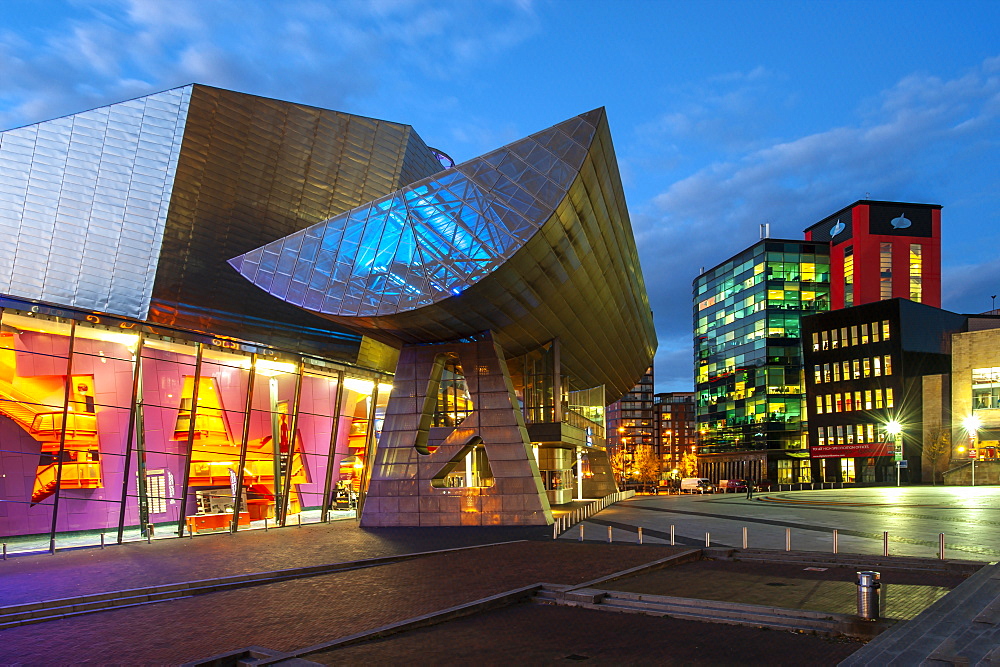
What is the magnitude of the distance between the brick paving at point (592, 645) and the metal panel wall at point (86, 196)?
29881mm

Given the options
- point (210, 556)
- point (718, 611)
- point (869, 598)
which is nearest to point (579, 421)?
point (210, 556)

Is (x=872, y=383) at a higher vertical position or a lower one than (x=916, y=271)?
lower

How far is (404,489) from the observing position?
106 ft

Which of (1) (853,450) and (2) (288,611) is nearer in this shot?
(2) (288,611)

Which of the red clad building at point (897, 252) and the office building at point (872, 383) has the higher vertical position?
the red clad building at point (897, 252)

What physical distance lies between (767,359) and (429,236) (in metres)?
95.6

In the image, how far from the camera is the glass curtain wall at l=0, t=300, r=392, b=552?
2655cm

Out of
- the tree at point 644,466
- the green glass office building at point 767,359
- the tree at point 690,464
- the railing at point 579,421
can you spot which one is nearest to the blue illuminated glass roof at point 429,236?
the railing at point 579,421

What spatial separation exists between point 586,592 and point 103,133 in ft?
106

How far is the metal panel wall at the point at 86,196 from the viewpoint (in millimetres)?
34188

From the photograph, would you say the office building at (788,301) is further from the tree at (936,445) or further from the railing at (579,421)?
the railing at (579,421)

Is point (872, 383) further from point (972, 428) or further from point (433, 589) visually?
point (433, 589)

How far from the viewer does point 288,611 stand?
12.7 meters

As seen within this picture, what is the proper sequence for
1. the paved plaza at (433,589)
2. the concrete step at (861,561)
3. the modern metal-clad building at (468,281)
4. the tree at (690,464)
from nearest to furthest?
the paved plaza at (433,589) → the concrete step at (861,561) → the modern metal-clad building at (468,281) → the tree at (690,464)
